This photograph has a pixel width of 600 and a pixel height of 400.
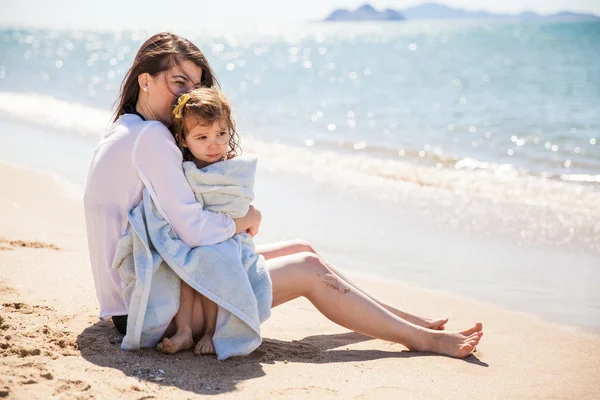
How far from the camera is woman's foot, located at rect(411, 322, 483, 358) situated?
3697 mm

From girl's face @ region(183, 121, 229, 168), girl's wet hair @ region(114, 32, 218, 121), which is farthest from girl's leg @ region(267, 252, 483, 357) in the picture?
girl's wet hair @ region(114, 32, 218, 121)

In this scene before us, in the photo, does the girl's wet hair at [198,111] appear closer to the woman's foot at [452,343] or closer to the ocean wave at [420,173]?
the woman's foot at [452,343]

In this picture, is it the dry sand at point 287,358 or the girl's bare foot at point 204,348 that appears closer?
the dry sand at point 287,358

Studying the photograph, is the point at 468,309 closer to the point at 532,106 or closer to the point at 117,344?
the point at 117,344

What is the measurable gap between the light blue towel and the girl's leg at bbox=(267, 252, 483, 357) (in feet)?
0.75

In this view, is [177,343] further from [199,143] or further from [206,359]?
[199,143]

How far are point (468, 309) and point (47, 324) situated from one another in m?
2.52

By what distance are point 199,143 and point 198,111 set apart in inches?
6.6

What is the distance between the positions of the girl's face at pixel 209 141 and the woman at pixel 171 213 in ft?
0.37

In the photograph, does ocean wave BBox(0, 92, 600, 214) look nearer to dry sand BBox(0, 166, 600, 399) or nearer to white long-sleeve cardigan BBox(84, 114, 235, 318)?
dry sand BBox(0, 166, 600, 399)

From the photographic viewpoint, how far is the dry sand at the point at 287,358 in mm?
3035

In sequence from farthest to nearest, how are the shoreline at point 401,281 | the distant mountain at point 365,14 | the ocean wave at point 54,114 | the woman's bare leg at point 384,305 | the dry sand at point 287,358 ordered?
1. the distant mountain at point 365,14
2. the ocean wave at point 54,114
3. the shoreline at point 401,281
4. the woman's bare leg at point 384,305
5. the dry sand at point 287,358

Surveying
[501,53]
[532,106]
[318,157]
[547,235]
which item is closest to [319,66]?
[501,53]

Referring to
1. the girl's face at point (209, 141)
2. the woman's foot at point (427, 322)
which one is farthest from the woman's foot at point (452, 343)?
the girl's face at point (209, 141)
